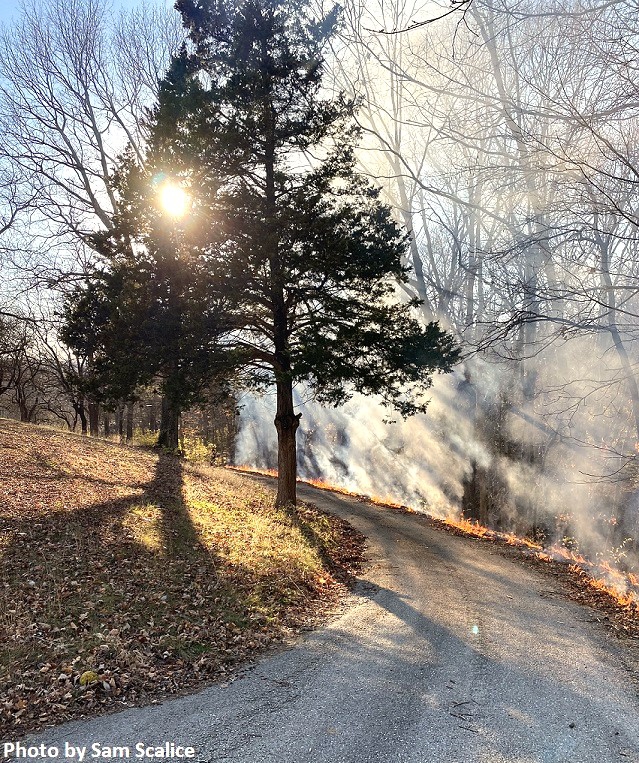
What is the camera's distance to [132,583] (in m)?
7.38

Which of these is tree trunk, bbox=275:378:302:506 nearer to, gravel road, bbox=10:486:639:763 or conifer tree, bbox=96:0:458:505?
conifer tree, bbox=96:0:458:505

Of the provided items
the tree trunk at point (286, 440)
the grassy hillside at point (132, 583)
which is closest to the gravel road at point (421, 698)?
the grassy hillside at point (132, 583)

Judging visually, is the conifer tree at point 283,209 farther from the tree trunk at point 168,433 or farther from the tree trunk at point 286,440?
the tree trunk at point 168,433

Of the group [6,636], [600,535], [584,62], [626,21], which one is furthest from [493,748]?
[600,535]

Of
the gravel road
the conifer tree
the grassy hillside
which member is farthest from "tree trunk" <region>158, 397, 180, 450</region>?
the gravel road

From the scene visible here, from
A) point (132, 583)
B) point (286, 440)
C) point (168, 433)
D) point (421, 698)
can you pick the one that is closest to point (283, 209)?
point (286, 440)

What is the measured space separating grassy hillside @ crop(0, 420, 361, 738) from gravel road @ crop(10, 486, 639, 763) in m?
0.58

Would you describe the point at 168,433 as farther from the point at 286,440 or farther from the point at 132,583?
the point at 132,583

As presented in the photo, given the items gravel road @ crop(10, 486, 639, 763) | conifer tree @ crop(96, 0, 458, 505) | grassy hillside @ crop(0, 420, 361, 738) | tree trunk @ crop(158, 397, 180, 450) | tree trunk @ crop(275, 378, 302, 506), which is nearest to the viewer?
gravel road @ crop(10, 486, 639, 763)

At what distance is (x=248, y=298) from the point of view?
12.1 m

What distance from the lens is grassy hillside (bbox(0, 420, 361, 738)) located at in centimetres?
536

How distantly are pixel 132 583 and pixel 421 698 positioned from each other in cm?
446

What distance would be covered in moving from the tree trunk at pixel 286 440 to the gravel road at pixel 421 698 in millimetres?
5370

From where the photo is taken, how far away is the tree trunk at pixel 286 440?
1355 centimetres
